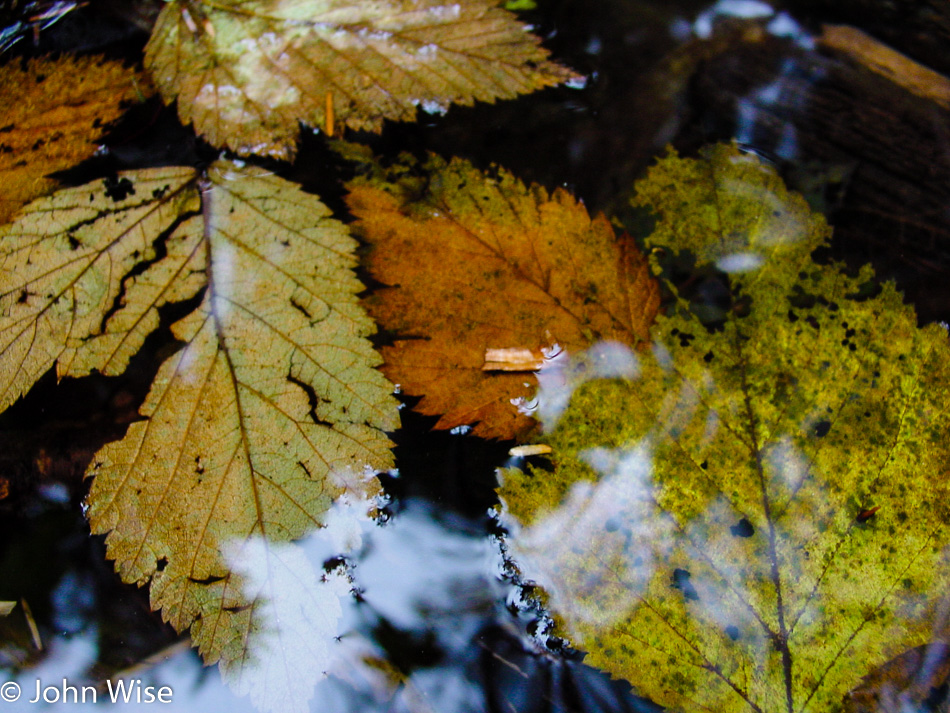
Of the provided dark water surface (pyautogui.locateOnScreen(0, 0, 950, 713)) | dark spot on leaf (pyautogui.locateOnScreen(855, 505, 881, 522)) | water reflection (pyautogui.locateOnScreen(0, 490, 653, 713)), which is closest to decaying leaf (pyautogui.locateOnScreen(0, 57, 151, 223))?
dark water surface (pyautogui.locateOnScreen(0, 0, 950, 713))

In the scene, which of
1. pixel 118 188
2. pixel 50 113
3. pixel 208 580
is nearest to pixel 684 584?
pixel 208 580

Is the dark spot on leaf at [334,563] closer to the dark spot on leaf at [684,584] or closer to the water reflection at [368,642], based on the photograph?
the water reflection at [368,642]

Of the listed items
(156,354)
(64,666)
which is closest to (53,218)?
(156,354)

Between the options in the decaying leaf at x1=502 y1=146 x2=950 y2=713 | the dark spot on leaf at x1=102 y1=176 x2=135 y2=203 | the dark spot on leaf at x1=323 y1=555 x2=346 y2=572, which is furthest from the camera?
the dark spot on leaf at x1=102 y1=176 x2=135 y2=203

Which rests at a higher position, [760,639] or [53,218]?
[53,218]

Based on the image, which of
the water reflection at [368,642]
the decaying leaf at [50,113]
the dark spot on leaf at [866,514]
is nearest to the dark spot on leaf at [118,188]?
the decaying leaf at [50,113]

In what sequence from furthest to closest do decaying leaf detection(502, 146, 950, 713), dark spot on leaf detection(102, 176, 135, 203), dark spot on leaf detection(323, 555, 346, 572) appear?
dark spot on leaf detection(102, 176, 135, 203) < dark spot on leaf detection(323, 555, 346, 572) < decaying leaf detection(502, 146, 950, 713)

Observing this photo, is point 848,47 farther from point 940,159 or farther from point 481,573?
point 481,573

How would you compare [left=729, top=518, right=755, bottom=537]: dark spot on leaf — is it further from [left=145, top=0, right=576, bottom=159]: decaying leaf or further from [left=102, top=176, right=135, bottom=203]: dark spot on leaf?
[left=102, top=176, right=135, bottom=203]: dark spot on leaf
